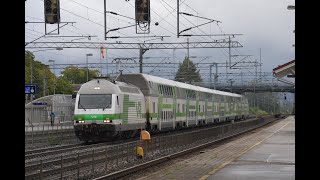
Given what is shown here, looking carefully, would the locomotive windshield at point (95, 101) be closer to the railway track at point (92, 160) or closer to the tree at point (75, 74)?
the railway track at point (92, 160)

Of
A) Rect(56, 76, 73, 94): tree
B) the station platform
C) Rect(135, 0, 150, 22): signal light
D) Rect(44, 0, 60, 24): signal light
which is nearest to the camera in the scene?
the station platform

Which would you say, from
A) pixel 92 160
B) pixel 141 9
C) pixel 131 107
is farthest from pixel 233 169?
pixel 131 107

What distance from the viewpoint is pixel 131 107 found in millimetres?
30375

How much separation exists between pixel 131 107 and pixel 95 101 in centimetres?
247

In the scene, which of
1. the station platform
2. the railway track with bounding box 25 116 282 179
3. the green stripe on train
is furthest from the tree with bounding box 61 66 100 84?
the station platform

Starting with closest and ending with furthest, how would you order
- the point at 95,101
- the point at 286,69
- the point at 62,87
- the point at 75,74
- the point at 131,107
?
the point at 95,101 < the point at 131,107 < the point at 286,69 < the point at 62,87 < the point at 75,74

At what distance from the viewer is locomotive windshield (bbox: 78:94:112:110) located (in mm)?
28500

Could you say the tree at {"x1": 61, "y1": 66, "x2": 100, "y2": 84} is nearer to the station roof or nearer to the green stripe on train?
the station roof

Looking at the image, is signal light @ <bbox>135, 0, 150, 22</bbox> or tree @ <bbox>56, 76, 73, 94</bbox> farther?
tree @ <bbox>56, 76, 73, 94</bbox>

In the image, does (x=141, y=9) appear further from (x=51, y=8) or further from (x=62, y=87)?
(x=62, y=87)

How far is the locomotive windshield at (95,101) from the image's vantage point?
28500 mm
